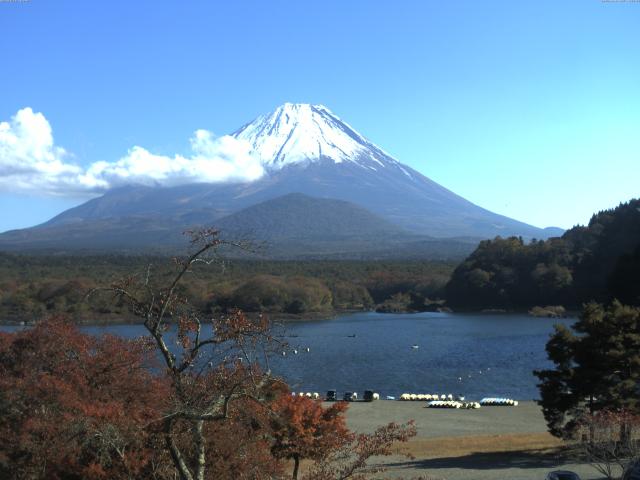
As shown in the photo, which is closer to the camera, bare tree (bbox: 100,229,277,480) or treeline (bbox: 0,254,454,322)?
bare tree (bbox: 100,229,277,480)

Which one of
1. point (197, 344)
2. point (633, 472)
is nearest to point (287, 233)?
point (633, 472)

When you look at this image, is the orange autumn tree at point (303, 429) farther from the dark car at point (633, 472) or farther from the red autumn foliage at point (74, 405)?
the dark car at point (633, 472)

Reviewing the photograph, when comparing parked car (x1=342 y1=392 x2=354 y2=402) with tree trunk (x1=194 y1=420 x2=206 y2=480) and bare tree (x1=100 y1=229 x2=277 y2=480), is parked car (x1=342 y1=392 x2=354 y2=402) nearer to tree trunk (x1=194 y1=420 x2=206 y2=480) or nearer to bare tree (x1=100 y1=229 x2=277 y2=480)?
bare tree (x1=100 y1=229 x2=277 y2=480)

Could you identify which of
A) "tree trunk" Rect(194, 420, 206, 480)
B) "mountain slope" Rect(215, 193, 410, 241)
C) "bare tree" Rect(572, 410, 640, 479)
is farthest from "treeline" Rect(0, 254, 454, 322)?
"mountain slope" Rect(215, 193, 410, 241)

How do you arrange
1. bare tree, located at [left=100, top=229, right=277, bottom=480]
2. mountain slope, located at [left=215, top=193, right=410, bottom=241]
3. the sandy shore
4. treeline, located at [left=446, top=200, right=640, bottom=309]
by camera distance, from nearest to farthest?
bare tree, located at [left=100, top=229, right=277, bottom=480]
the sandy shore
treeline, located at [left=446, top=200, right=640, bottom=309]
mountain slope, located at [left=215, top=193, right=410, bottom=241]

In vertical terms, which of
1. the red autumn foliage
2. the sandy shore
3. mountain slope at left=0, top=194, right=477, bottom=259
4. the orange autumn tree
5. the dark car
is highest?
mountain slope at left=0, top=194, right=477, bottom=259

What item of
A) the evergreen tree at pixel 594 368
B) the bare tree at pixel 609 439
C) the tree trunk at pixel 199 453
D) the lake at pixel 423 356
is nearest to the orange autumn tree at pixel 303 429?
the bare tree at pixel 609 439

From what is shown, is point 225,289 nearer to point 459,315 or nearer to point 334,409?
point 459,315
